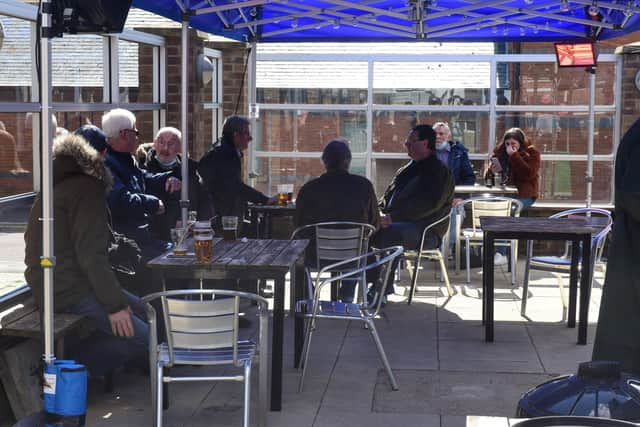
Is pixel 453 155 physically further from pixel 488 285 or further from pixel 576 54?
pixel 488 285

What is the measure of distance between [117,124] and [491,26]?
4056mm

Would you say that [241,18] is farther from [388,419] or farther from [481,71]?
[388,419]

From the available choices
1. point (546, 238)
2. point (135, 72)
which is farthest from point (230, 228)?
point (135, 72)

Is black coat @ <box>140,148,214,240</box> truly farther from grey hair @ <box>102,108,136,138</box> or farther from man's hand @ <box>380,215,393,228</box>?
man's hand @ <box>380,215,393,228</box>

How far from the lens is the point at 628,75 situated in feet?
35.8

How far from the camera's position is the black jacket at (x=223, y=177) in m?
7.48

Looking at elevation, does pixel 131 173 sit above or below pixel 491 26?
below

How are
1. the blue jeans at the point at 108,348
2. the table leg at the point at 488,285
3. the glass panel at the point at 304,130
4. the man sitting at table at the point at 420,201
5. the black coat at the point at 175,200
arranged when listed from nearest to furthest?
the blue jeans at the point at 108,348
the table leg at the point at 488,285
the black coat at the point at 175,200
the man sitting at table at the point at 420,201
the glass panel at the point at 304,130

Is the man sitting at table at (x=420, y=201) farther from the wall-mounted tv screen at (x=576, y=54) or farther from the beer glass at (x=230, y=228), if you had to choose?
the beer glass at (x=230, y=228)

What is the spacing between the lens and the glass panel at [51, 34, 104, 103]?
22.7ft

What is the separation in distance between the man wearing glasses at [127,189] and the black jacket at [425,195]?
217 cm

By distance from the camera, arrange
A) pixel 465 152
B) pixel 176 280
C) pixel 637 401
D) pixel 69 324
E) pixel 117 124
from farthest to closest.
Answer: pixel 465 152 → pixel 117 124 → pixel 176 280 → pixel 69 324 → pixel 637 401

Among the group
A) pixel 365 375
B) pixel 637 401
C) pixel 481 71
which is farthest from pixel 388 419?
pixel 481 71

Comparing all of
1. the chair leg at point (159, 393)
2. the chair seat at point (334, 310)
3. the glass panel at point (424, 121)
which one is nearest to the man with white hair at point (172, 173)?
the chair seat at point (334, 310)
